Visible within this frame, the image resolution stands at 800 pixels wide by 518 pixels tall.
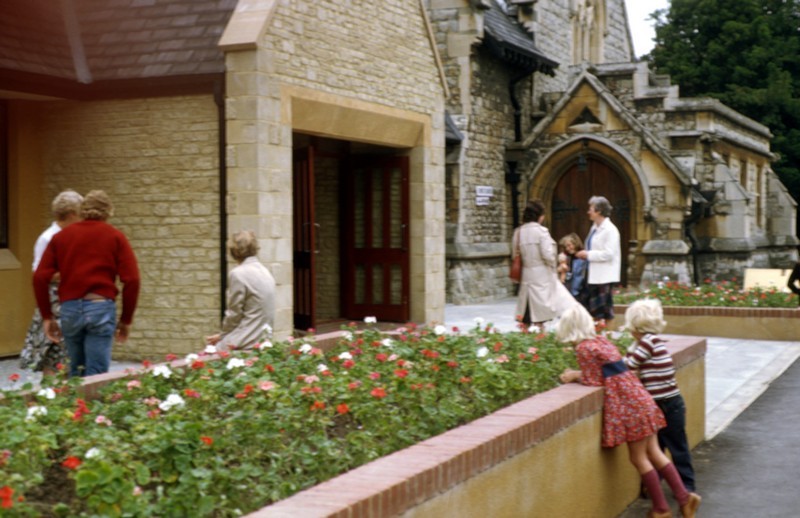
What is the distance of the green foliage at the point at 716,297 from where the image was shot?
16453mm

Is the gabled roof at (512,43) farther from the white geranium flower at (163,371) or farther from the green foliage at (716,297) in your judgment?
the white geranium flower at (163,371)

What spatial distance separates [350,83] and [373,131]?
3.18 feet

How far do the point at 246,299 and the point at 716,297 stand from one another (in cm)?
1072

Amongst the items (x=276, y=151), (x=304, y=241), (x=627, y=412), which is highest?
(x=276, y=151)

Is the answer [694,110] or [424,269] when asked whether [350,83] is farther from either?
[694,110]

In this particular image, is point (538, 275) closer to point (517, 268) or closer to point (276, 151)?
point (517, 268)

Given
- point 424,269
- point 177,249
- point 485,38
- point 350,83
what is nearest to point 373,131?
point 350,83

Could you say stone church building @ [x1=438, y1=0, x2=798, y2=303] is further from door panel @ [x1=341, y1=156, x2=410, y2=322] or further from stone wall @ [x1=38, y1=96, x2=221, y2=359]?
stone wall @ [x1=38, y1=96, x2=221, y2=359]

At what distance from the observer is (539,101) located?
2536 cm

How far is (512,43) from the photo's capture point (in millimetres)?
22984

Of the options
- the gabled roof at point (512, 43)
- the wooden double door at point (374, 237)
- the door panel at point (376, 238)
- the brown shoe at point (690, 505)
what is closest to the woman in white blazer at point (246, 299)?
the brown shoe at point (690, 505)

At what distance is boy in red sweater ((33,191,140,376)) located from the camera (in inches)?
309

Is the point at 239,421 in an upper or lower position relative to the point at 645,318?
lower

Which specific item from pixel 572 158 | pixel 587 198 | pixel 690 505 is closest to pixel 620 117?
pixel 572 158
